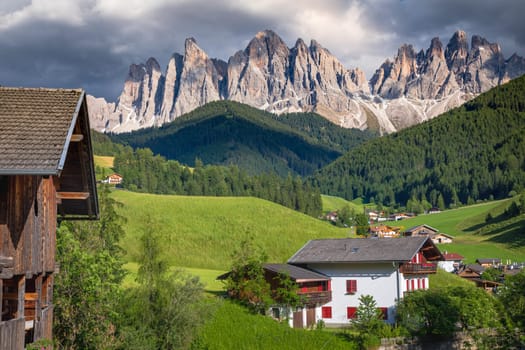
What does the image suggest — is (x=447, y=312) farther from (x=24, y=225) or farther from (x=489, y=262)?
(x=489, y=262)

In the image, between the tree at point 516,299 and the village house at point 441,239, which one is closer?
the tree at point 516,299

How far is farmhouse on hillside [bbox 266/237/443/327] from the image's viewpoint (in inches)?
2356

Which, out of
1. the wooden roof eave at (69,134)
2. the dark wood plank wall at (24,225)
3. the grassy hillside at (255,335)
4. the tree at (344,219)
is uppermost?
the tree at (344,219)

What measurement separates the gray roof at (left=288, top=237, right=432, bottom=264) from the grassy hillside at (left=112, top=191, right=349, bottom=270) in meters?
16.2

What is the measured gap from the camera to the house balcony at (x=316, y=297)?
57075 millimetres

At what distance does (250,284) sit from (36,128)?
1537 inches

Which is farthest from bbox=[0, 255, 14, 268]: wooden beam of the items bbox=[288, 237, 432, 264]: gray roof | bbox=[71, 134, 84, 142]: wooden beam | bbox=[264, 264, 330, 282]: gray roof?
bbox=[288, 237, 432, 264]: gray roof

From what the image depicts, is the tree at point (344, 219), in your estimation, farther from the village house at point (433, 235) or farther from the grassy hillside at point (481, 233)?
the village house at point (433, 235)

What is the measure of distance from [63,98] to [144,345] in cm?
2345

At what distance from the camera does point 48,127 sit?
48.8 feet

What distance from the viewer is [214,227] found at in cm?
10044

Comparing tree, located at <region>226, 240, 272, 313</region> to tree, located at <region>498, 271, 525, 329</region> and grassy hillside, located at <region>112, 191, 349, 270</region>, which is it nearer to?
tree, located at <region>498, 271, 525, 329</region>

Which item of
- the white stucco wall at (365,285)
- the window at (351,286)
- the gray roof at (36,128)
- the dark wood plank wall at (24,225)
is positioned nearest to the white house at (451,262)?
the white stucco wall at (365,285)

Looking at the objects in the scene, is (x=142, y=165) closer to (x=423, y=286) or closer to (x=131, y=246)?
(x=131, y=246)
